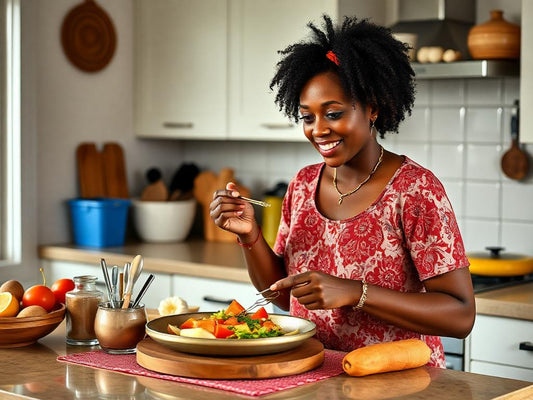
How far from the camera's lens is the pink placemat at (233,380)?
1.61 metres

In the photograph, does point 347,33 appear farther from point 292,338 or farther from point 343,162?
point 292,338

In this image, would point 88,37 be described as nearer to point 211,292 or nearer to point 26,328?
point 211,292

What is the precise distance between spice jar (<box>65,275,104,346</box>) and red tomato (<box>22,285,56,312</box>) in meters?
0.07

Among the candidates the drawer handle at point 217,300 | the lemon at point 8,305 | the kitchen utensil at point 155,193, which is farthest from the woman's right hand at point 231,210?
the kitchen utensil at point 155,193

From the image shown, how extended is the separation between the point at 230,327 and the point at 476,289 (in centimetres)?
132

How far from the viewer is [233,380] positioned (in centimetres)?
166

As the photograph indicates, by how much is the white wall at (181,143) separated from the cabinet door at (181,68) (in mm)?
84

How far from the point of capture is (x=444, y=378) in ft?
5.65

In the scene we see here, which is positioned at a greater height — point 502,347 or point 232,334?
point 232,334

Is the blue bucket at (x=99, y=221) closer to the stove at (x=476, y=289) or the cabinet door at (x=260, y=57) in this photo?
the cabinet door at (x=260, y=57)

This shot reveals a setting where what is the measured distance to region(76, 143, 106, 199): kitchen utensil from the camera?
3.95 meters

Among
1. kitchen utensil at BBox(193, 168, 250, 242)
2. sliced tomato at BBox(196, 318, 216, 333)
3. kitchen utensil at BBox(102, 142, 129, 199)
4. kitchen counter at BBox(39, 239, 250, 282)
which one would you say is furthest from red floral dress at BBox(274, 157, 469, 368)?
kitchen utensil at BBox(102, 142, 129, 199)

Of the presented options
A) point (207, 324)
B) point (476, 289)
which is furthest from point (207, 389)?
point (476, 289)

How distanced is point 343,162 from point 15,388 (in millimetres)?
857
